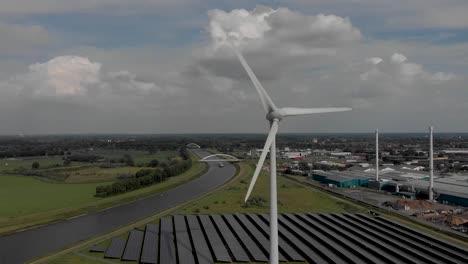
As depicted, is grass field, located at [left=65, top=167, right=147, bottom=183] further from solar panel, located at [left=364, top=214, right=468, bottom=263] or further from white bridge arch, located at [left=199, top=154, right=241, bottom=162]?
solar panel, located at [left=364, top=214, right=468, bottom=263]

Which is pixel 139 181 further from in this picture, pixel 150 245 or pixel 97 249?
pixel 150 245

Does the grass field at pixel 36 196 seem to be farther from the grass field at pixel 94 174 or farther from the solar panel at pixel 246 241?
the solar panel at pixel 246 241

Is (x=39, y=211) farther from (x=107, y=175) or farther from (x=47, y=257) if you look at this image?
(x=107, y=175)

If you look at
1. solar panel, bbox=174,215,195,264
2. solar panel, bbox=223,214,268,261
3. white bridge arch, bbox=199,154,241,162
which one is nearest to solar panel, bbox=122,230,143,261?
solar panel, bbox=174,215,195,264

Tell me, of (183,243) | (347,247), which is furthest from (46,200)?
(347,247)

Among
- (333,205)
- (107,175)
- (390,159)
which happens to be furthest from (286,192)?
(390,159)

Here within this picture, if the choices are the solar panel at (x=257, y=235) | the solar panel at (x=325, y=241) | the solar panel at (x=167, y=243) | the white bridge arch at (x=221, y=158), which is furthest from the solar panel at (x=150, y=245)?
the white bridge arch at (x=221, y=158)
